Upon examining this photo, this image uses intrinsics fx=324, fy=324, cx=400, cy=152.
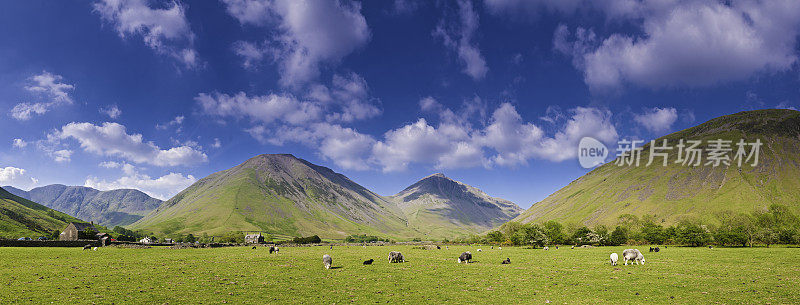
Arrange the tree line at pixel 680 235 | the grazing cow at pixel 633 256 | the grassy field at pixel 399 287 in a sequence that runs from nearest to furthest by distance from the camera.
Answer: the grassy field at pixel 399 287, the grazing cow at pixel 633 256, the tree line at pixel 680 235

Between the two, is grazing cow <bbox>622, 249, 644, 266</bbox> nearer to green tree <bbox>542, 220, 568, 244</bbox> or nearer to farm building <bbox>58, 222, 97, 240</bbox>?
green tree <bbox>542, 220, 568, 244</bbox>

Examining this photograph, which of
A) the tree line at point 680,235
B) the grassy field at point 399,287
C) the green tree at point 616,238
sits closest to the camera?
the grassy field at point 399,287

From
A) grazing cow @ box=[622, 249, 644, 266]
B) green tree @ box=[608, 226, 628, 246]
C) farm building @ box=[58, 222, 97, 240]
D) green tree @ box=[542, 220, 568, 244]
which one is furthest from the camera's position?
farm building @ box=[58, 222, 97, 240]

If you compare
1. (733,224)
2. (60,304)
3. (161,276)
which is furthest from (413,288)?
(733,224)

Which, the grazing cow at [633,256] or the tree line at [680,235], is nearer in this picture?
the grazing cow at [633,256]

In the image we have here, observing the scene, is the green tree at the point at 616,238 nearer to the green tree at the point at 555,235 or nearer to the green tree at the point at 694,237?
the green tree at the point at 555,235

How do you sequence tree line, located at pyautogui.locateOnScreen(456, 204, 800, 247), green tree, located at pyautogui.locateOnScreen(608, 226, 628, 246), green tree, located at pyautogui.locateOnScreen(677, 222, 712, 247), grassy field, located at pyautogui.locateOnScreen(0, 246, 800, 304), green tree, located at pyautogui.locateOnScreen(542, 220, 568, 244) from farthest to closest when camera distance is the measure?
1. green tree, located at pyautogui.locateOnScreen(542, 220, 568, 244)
2. green tree, located at pyautogui.locateOnScreen(608, 226, 628, 246)
3. green tree, located at pyautogui.locateOnScreen(677, 222, 712, 247)
4. tree line, located at pyautogui.locateOnScreen(456, 204, 800, 247)
5. grassy field, located at pyautogui.locateOnScreen(0, 246, 800, 304)

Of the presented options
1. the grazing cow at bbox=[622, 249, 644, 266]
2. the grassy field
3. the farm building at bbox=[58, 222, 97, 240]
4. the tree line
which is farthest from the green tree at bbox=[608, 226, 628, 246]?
the farm building at bbox=[58, 222, 97, 240]

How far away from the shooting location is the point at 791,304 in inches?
684

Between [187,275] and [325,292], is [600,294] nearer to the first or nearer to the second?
[325,292]

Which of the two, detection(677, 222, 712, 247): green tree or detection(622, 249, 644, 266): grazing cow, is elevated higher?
detection(622, 249, 644, 266): grazing cow

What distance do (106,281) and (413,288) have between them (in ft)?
77.1

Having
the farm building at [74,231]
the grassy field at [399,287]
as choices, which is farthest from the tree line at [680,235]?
the farm building at [74,231]

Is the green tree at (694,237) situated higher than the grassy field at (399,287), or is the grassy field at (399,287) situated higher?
the grassy field at (399,287)
